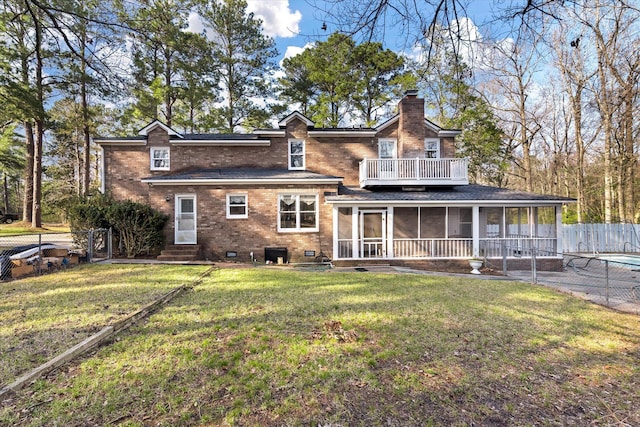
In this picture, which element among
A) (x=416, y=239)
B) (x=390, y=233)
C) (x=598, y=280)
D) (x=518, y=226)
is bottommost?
(x=598, y=280)

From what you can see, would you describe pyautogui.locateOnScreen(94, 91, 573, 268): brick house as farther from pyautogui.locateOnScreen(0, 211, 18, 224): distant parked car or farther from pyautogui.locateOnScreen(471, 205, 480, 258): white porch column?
pyautogui.locateOnScreen(0, 211, 18, 224): distant parked car

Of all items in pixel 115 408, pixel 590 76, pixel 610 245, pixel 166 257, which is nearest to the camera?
pixel 115 408

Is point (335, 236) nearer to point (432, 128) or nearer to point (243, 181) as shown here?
point (243, 181)

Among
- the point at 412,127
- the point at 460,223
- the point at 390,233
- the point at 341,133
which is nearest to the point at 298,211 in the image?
the point at 390,233

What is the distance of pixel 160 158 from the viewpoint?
1540cm

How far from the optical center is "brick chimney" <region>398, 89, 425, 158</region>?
1524 centimetres

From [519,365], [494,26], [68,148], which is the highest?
[68,148]

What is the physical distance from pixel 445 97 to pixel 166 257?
71.5ft

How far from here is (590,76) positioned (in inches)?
801

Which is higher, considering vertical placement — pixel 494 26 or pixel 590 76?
pixel 590 76

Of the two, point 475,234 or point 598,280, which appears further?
point 475,234

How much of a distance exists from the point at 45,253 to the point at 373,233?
12934 millimetres

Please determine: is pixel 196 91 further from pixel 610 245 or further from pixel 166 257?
pixel 610 245

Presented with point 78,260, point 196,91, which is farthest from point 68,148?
point 78,260
